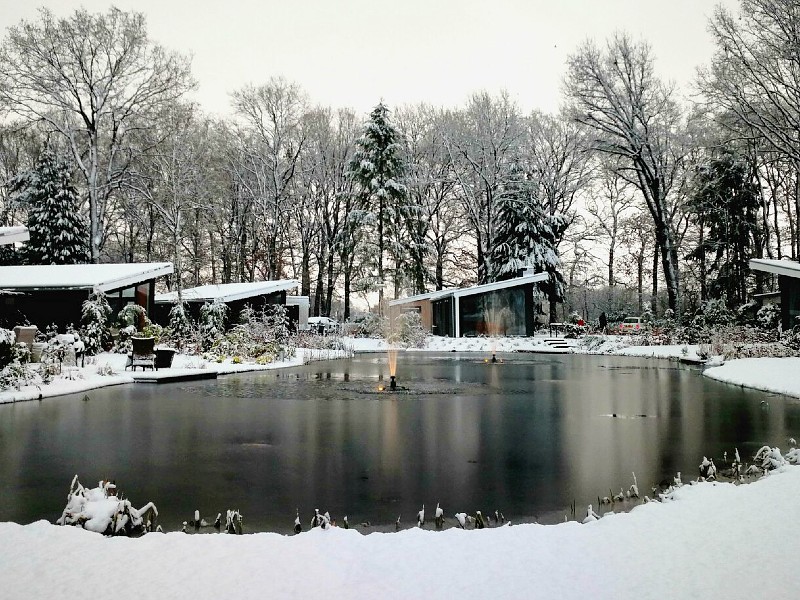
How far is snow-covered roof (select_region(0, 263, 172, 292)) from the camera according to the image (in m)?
22.8

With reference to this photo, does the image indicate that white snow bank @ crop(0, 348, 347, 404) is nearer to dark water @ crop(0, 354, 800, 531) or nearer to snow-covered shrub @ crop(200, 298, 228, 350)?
dark water @ crop(0, 354, 800, 531)

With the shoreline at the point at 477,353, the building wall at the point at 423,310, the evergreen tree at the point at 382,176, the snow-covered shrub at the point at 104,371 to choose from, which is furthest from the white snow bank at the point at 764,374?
the building wall at the point at 423,310

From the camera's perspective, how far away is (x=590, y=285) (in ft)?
158

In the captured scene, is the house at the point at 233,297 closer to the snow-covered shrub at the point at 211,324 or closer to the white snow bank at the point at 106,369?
the snow-covered shrub at the point at 211,324

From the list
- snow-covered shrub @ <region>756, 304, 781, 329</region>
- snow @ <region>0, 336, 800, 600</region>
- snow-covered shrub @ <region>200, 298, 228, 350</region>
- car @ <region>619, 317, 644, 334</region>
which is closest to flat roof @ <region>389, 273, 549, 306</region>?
car @ <region>619, 317, 644, 334</region>

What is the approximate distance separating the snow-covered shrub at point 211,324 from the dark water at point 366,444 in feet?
26.2

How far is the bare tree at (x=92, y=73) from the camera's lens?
90.7ft

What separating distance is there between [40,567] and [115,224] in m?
43.3

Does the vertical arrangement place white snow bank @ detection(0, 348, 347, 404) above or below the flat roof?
below

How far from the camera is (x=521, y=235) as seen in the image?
135 feet

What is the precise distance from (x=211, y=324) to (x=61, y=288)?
5321mm

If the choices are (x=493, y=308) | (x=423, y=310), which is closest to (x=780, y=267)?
(x=493, y=308)

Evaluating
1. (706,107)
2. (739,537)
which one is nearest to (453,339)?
(706,107)

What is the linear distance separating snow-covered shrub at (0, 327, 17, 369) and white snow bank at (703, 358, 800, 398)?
15890 mm
